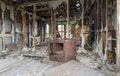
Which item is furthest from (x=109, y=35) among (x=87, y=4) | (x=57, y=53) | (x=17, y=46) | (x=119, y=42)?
(x=17, y=46)

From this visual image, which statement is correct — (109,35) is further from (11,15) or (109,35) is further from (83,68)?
(11,15)

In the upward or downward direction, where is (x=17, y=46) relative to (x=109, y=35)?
downward

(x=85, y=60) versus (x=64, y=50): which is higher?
(x=64, y=50)

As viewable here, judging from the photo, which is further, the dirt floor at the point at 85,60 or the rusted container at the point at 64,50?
the rusted container at the point at 64,50

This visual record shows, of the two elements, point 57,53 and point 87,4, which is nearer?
point 57,53

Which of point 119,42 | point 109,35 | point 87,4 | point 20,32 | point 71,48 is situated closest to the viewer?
point 119,42

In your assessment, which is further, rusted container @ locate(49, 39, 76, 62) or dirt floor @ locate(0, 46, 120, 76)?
rusted container @ locate(49, 39, 76, 62)

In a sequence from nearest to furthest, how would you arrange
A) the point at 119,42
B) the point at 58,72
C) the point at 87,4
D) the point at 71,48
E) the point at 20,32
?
the point at 58,72
the point at 119,42
the point at 71,48
the point at 87,4
the point at 20,32

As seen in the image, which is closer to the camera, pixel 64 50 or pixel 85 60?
pixel 64 50

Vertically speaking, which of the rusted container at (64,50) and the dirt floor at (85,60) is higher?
the rusted container at (64,50)

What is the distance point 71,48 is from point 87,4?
12.4 ft

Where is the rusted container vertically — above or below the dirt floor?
above

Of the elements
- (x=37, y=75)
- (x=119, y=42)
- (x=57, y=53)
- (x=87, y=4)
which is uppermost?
(x=87, y=4)

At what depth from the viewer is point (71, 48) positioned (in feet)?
12.5
